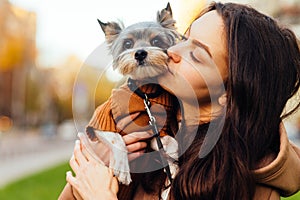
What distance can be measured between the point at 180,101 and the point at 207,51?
20 cm

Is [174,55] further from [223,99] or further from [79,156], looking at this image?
[79,156]

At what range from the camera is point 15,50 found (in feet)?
146

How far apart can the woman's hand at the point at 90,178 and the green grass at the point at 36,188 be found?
936cm

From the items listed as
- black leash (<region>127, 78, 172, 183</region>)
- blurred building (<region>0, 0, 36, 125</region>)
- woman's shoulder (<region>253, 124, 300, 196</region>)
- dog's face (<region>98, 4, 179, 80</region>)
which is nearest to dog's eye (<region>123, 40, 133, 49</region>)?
dog's face (<region>98, 4, 179, 80</region>)

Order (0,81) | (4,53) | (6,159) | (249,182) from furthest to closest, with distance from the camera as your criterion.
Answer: (0,81)
(4,53)
(6,159)
(249,182)

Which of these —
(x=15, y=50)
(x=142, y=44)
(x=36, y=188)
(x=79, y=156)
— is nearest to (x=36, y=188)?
(x=36, y=188)

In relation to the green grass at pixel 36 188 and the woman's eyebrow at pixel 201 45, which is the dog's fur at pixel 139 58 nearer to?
the woman's eyebrow at pixel 201 45

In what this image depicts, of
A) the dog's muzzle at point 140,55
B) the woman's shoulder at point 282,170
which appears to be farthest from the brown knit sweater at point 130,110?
the woman's shoulder at point 282,170

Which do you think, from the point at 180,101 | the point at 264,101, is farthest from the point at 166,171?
the point at 264,101

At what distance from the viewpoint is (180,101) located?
2697 mm

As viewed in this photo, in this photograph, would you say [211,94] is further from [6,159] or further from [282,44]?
[6,159]

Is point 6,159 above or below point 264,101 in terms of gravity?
below

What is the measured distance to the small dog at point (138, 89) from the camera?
265 centimetres

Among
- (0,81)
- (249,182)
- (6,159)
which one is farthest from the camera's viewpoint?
(0,81)
